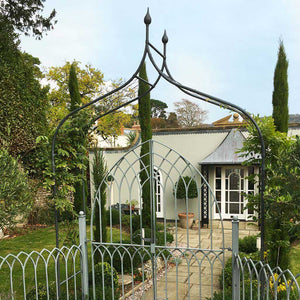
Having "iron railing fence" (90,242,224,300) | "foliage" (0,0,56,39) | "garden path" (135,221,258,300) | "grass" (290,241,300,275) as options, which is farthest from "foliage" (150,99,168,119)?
"iron railing fence" (90,242,224,300)

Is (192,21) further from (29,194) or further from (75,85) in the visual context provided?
(75,85)

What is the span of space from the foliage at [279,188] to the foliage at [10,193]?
3045 millimetres

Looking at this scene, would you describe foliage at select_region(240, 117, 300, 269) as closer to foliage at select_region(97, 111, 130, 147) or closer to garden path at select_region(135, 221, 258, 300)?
garden path at select_region(135, 221, 258, 300)

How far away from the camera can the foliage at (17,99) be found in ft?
25.1

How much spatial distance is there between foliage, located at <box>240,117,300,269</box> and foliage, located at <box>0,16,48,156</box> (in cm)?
587

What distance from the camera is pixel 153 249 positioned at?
158 inches

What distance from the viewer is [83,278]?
425cm

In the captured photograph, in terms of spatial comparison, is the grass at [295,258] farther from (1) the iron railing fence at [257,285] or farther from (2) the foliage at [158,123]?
(2) the foliage at [158,123]

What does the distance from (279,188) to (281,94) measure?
299cm

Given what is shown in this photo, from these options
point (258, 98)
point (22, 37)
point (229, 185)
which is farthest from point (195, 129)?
point (22, 37)

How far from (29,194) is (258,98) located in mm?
5256

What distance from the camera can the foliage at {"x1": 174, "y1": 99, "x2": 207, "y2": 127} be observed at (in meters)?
30.0

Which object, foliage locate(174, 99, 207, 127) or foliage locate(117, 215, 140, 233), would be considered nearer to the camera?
foliage locate(117, 215, 140, 233)

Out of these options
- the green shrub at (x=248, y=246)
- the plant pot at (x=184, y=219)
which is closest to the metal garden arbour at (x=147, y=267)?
the plant pot at (x=184, y=219)
